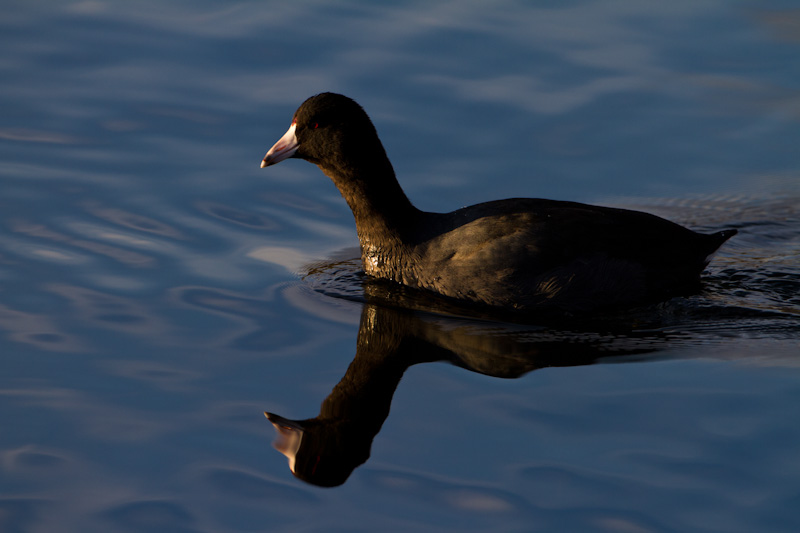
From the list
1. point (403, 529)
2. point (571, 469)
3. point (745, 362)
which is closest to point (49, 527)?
point (403, 529)

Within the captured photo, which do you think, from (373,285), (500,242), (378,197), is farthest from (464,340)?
(378,197)

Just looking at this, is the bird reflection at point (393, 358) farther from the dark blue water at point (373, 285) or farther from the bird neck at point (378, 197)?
the bird neck at point (378, 197)

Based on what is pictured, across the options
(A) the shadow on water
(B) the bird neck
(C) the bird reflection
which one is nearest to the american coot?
(B) the bird neck

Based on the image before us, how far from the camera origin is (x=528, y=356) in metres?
6.32

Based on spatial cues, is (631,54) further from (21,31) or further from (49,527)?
(49,527)

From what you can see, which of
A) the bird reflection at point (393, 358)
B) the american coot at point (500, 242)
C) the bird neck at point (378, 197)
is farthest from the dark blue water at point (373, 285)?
the bird neck at point (378, 197)

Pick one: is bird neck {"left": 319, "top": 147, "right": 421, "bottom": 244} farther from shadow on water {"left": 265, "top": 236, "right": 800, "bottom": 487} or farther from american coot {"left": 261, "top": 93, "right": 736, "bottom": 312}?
shadow on water {"left": 265, "top": 236, "right": 800, "bottom": 487}

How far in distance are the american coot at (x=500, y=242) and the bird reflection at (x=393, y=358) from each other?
12.2 inches

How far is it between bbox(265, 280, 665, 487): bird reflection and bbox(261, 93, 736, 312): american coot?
0.31 m

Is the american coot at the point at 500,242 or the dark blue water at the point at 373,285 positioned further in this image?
the american coot at the point at 500,242

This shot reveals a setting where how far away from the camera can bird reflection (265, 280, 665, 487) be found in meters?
5.42

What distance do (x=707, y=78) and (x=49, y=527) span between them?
7.25 meters

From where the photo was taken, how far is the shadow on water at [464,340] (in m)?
5.58

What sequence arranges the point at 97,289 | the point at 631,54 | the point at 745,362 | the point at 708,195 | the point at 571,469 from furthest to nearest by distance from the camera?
the point at 631,54 < the point at 708,195 < the point at 97,289 < the point at 745,362 < the point at 571,469
